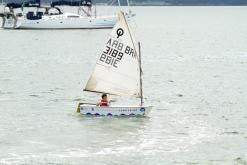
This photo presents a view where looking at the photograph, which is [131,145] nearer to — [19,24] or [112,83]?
[112,83]

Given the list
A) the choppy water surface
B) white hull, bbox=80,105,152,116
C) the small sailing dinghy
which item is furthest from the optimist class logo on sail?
the choppy water surface

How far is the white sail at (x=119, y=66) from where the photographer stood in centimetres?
4944

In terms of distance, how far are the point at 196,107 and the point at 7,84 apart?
21.7 m

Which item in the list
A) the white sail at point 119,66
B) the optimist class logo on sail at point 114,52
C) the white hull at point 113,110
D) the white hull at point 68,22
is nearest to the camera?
the white hull at point 113,110

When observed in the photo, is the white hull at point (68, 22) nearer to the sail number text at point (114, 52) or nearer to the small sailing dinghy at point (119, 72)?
the small sailing dinghy at point (119, 72)

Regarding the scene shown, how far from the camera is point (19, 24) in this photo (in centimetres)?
16712

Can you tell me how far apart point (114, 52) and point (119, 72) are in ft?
4.84

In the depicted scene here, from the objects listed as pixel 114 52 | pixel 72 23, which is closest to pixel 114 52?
pixel 114 52

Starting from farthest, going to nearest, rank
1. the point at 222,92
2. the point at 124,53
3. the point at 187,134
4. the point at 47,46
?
the point at 47,46, the point at 222,92, the point at 124,53, the point at 187,134

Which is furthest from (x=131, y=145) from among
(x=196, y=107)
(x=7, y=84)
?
(x=7, y=84)

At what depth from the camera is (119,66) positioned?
50156 millimetres

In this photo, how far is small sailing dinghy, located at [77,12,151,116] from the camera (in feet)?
162

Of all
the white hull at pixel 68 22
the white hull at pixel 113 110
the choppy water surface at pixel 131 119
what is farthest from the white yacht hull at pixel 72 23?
the white hull at pixel 113 110

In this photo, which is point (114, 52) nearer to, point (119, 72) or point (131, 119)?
point (119, 72)
